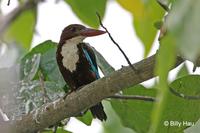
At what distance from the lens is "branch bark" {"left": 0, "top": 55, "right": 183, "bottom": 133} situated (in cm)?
159

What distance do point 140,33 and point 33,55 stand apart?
184cm

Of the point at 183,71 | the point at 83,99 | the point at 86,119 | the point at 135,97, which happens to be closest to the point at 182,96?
the point at 135,97

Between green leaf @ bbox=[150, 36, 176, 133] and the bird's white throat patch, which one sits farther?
the bird's white throat patch

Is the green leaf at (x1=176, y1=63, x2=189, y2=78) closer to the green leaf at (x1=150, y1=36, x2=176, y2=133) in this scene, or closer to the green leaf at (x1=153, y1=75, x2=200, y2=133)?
the green leaf at (x1=153, y1=75, x2=200, y2=133)

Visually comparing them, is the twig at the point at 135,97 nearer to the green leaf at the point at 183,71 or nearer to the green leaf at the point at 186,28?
the green leaf at the point at 183,71

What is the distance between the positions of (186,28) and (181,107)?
59.1 inches

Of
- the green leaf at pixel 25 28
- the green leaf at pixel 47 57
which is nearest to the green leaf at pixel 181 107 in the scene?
the green leaf at pixel 47 57

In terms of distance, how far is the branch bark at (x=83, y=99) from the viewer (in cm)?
159

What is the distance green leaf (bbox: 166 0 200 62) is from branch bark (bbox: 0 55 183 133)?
109 centimetres

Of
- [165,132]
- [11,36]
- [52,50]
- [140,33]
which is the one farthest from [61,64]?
[140,33]

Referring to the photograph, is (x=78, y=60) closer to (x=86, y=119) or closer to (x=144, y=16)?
(x=86, y=119)

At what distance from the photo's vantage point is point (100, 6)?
0.70 m

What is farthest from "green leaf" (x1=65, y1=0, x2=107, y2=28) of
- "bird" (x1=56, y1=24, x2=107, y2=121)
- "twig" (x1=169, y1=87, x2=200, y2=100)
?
"bird" (x1=56, y1=24, x2=107, y2=121)

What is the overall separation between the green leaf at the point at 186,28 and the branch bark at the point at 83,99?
1094mm
